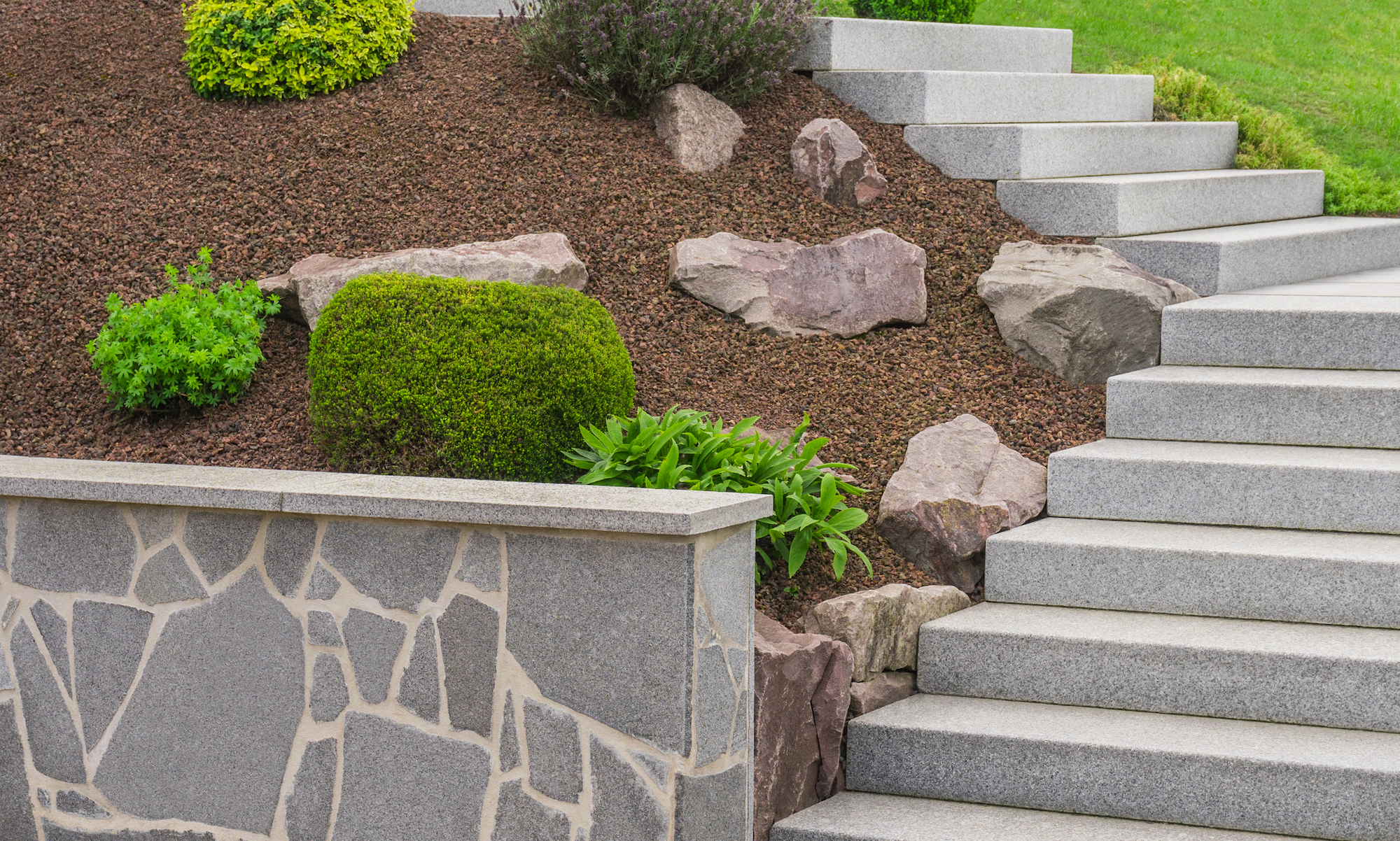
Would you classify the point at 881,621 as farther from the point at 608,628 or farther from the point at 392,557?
the point at 392,557

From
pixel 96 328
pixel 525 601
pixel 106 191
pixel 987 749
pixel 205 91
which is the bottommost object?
pixel 987 749

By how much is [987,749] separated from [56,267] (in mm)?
4324

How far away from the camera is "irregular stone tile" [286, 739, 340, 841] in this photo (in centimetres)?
326

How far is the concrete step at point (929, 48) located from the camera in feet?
22.8

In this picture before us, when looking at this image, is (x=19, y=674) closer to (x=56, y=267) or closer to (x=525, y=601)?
(x=525, y=601)

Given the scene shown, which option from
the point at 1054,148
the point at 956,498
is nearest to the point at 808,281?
the point at 956,498

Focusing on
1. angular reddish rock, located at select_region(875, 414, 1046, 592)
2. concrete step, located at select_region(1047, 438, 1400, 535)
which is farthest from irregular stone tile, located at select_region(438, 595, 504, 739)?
concrete step, located at select_region(1047, 438, 1400, 535)

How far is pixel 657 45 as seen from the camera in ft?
19.7

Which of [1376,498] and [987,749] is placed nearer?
[987,749]

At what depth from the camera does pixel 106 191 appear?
5668mm

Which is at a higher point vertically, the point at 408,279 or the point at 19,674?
the point at 408,279

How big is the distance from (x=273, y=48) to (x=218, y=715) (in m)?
4.18

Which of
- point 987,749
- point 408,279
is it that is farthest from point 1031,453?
point 408,279

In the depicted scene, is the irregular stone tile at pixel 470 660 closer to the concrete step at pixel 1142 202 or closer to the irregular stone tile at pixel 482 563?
the irregular stone tile at pixel 482 563
